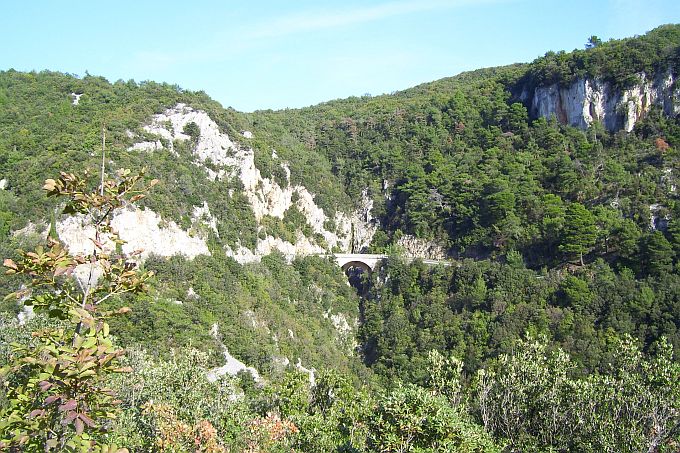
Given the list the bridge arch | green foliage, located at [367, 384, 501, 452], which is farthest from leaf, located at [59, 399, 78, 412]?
the bridge arch

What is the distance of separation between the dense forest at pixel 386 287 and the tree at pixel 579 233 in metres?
0.22

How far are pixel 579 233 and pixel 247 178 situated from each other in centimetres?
3153

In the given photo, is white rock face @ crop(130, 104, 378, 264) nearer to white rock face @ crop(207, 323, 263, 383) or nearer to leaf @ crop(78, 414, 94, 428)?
white rock face @ crop(207, 323, 263, 383)

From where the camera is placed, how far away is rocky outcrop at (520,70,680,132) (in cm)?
6028

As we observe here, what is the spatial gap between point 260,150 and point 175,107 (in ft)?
33.9

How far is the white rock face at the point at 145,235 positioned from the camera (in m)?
36.8

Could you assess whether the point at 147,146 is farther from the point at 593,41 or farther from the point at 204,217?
the point at 593,41

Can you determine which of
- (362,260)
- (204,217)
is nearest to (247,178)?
(204,217)

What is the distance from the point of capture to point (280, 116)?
95.3 metres

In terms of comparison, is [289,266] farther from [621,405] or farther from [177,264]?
[621,405]

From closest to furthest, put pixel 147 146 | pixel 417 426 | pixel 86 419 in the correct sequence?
pixel 86 419 → pixel 417 426 → pixel 147 146

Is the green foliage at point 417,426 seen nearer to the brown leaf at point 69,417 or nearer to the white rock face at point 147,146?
the brown leaf at point 69,417

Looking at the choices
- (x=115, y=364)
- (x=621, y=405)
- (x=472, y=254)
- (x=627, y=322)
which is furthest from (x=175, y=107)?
(x=115, y=364)

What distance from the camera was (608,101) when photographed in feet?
208
